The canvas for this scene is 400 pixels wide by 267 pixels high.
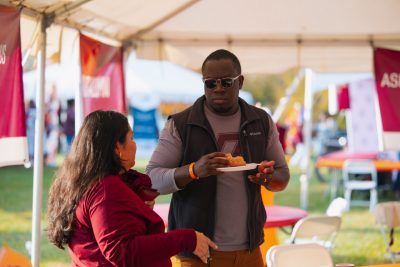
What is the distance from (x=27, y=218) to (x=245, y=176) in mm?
7987

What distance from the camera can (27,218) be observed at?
34.3 ft

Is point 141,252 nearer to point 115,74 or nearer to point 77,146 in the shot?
point 77,146

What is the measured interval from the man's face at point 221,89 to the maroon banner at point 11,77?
1.42m

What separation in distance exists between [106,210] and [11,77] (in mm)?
2078

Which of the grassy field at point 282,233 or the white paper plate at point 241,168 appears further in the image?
the grassy field at point 282,233

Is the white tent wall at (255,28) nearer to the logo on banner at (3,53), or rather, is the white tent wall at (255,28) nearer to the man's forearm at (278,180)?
the logo on banner at (3,53)

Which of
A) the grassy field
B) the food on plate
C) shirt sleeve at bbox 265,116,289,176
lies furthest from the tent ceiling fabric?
the food on plate

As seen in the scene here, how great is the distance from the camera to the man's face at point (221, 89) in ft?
9.92

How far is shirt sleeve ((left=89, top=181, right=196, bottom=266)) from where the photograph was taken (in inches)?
86.1

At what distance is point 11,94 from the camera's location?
402cm

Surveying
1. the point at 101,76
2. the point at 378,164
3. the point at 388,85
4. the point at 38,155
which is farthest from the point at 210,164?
the point at 378,164

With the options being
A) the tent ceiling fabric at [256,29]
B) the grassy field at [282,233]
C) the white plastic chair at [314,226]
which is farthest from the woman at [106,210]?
the grassy field at [282,233]

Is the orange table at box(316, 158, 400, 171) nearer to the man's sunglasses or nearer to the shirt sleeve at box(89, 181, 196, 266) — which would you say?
the man's sunglasses

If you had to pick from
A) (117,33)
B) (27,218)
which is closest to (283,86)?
(27,218)
